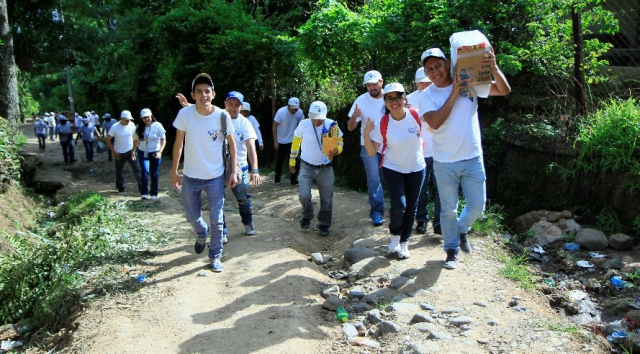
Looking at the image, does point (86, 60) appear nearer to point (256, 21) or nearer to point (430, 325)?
point (256, 21)

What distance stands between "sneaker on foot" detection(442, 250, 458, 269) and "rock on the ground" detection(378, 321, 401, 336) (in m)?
1.28

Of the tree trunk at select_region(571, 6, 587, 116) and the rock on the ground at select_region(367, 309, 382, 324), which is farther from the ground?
the tree trunk at select_region(571, 6, 587, 116)

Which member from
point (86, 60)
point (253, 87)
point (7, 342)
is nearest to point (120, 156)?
point (253, 87)

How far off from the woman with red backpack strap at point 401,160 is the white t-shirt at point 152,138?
564cm

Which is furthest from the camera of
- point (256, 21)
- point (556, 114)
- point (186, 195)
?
point (256, 21)

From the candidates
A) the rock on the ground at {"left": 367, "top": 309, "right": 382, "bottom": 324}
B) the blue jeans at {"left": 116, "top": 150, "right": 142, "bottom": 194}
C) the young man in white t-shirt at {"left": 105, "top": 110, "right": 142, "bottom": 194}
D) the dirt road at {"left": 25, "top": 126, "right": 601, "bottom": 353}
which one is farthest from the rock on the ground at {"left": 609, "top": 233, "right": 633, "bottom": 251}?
the young man in white t-shirt at {"left": 105, "top": 110, "right": 142, "bottom": 194}

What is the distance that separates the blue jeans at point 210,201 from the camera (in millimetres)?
5582

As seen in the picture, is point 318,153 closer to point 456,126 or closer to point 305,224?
point 305,224

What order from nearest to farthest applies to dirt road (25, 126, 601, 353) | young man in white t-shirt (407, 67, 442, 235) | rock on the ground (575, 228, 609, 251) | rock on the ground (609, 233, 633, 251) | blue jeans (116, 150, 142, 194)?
1. dirt road (25, 126, 601, 353)
2. rock on the ground (609, 233, 633, 251)
3. rock on the ground (575, 228, 609, 251)
4. young man in white t-shirt (407, 67, 442, 235)
5. blue jeans (116, 150, 142, 194)

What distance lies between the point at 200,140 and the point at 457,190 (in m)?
2.60

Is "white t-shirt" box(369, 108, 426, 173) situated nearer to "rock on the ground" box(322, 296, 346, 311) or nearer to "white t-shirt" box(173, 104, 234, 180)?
"rock on the ground" box(322, 296, 346, 311)

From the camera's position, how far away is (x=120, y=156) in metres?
10.8

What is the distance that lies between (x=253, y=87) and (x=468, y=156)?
35.3 feet

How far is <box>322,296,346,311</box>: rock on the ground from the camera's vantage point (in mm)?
4764
